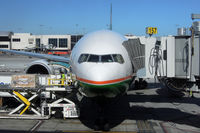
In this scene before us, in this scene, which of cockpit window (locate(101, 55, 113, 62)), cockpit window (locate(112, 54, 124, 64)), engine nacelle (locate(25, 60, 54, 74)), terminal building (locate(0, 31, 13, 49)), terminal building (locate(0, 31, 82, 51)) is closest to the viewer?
cockpit window (locate(101, 55, 113, 62))

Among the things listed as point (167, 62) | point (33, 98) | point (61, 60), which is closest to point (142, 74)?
point (167, 62)

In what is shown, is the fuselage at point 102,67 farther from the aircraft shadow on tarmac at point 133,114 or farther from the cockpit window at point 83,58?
the aircraft shadow on tarmac at point 133,114

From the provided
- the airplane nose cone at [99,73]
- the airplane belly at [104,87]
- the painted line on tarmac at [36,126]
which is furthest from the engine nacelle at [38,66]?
the airplane nose cone at [99,73]

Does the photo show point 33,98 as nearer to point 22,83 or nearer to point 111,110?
point 22,83

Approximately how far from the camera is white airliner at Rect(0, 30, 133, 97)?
8.16m

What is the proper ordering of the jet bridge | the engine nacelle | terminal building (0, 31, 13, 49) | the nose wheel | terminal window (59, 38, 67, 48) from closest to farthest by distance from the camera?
the nose wheel → the jet bridge → the engine nacelle → terminal building (0, 31, 13, 49) → terminal window (59, 38, 67, 48)

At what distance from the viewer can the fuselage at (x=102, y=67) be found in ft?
26.8

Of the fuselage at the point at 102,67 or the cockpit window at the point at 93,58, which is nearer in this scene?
the fuselage at the point at 102,67

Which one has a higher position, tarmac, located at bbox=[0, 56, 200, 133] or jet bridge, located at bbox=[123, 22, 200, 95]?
jet bridge, located at bbox=[123, 22, 200, 95]

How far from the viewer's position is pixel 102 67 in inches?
326

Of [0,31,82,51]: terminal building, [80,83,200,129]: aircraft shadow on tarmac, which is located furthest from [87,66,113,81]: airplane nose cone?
[0,31,82,51]: terminal building

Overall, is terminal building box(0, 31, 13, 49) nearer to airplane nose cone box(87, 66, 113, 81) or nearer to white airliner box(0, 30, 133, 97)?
white airliner box(0, 30, 133, 97)

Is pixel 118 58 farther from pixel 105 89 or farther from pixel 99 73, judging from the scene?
pixel 105 89

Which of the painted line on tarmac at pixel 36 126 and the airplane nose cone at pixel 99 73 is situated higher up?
the airplane nose cone at pixel 99 73
